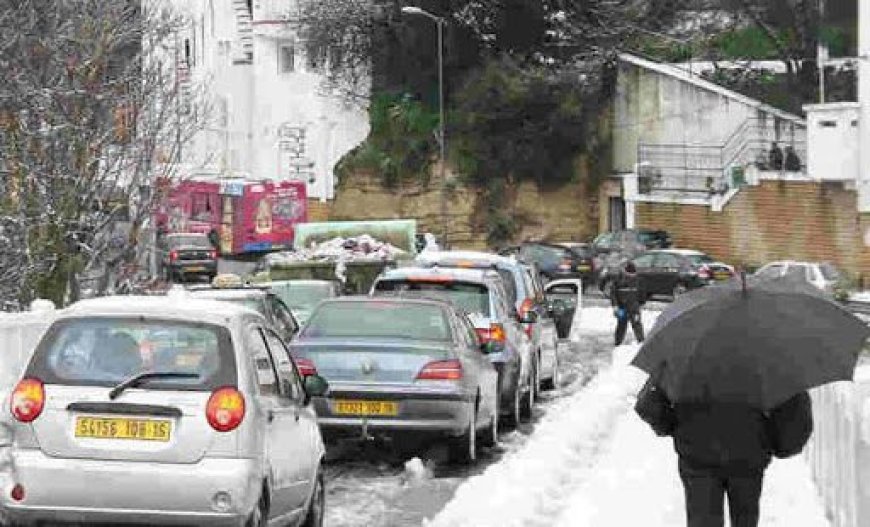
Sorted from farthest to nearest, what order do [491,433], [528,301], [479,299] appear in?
[528,301]
[479,299]
[491,433]

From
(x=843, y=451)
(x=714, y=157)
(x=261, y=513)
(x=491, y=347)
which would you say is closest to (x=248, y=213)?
(x=714, y=157)

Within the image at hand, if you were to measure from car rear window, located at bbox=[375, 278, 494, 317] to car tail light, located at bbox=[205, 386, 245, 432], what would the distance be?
355 inches

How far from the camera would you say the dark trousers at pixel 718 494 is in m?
7.73

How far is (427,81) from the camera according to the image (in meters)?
65.2

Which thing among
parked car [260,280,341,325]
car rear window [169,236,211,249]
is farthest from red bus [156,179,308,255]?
parked car [260,280,341,325]

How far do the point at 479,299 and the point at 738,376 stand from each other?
11555 mm

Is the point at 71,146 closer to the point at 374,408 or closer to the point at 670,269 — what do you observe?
the point at 374,408

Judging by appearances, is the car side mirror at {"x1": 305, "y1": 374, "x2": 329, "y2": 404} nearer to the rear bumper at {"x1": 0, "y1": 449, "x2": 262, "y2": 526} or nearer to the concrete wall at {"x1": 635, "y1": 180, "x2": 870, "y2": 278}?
the rear bumper at {"x1": 0, "y1": 449, "x2": 262, "y2": 526}

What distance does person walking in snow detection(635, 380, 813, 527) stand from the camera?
7645 millimetres

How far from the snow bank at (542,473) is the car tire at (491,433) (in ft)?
1.37

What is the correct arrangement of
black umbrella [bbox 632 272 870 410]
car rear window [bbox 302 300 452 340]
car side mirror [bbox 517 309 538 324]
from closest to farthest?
black umbrella [bbox 632 272 870 410] → car rear window [bbox 302 300 452 340] → car side mirror [bbox 517 309 538 324]

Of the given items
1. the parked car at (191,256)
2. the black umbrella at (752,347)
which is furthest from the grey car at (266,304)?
the parked car at (191,256)

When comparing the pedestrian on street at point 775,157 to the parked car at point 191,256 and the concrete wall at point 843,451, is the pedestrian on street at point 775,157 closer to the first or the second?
the parked car at point 191,256

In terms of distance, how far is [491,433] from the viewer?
56.2 feet
